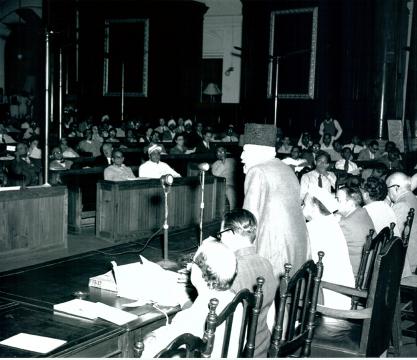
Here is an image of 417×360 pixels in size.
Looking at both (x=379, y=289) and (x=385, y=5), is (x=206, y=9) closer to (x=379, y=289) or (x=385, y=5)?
(x=385, y=5)

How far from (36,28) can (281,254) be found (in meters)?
18.1

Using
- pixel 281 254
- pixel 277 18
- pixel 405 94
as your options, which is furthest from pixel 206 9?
pixel 281 254

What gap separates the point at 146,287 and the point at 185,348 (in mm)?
1243

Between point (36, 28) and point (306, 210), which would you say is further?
point (36, 28)

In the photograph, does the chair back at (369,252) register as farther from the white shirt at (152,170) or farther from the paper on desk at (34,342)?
A: the white shirt at (152,170)

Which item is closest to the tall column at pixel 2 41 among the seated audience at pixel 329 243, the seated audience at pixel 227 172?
the seated audience at pixel 227 172

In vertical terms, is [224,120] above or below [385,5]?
below

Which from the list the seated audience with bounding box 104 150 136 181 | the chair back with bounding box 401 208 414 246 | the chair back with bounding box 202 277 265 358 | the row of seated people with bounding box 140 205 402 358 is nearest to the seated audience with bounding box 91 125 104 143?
the seated audience with bounding box 104 150 136 181

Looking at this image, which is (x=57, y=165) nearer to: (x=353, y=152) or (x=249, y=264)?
(x=249, y=264)

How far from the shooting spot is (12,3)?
63.1 feet

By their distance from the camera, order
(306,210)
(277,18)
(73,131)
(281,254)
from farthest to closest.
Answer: (277,18), (73,131), (306,210), (281,254)

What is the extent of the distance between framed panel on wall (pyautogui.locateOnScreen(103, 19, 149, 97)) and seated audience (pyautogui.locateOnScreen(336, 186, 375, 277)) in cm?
1390

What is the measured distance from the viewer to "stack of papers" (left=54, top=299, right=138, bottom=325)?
2510 mm

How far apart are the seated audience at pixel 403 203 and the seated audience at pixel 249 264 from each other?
7.36 ft
